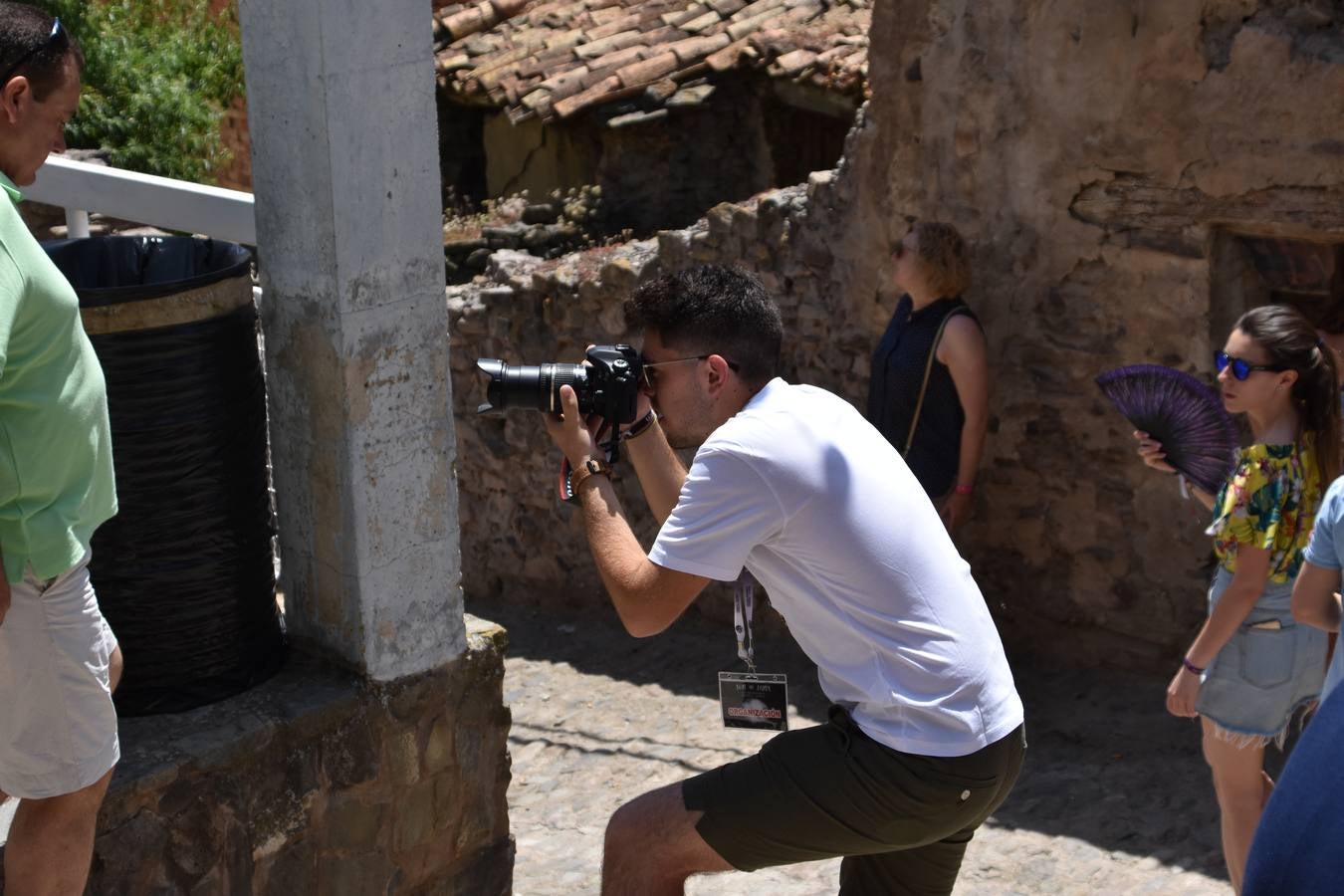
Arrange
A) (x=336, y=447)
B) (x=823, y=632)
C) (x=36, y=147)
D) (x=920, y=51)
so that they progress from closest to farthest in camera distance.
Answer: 1. (x=36, y=147)
2. (x=823, y=632)
3. (x=336, y=447)
4. (x=920, y=51)

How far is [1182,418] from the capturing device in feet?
14.8

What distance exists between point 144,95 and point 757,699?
7.13m

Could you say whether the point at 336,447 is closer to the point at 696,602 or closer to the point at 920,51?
the point at 920,51

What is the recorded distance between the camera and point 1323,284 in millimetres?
5371

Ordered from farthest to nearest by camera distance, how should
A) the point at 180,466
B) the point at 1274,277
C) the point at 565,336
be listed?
the point at 565,336, the point at 1274,277, the point at 180,466

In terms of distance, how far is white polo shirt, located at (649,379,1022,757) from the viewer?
9.12 ft

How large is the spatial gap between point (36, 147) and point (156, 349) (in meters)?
0.60

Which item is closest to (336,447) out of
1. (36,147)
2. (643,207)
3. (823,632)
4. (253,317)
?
(253,317)

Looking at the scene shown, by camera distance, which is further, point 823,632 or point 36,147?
point 823,632

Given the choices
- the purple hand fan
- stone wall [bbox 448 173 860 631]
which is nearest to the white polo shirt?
the purple hand fan

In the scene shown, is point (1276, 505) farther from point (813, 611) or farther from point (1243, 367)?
point (813, 611)

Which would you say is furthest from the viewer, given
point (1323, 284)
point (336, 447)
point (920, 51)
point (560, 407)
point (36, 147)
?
point (920, 51)

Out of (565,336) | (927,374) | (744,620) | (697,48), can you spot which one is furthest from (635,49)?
(744,620)

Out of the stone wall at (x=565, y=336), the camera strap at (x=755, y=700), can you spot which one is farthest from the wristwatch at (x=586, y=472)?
the stone wall at (x=565, y=336)
